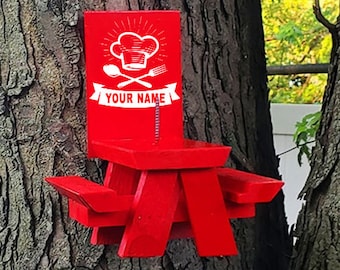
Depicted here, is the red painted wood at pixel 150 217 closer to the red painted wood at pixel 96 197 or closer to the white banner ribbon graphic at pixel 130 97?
the red painted wood at pixel 96 197

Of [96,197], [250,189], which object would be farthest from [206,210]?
[96,197]

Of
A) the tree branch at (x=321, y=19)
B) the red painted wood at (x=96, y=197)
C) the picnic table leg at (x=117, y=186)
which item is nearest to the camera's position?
the red painted wood at (x=96, y=197)

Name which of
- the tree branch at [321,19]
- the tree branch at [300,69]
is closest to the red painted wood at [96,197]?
the tree branch at [321,19]

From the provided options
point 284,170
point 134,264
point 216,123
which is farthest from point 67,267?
point 284,170

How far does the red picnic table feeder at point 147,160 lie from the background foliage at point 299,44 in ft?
12.7

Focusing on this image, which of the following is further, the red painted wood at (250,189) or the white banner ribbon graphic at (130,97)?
the white banner ribbon graphic at (130,97)

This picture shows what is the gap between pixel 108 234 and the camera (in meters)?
1.00

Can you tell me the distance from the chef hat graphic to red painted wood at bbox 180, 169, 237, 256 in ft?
0.73

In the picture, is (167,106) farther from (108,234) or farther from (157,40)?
(108,234)

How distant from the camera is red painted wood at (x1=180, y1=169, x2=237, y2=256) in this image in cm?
95

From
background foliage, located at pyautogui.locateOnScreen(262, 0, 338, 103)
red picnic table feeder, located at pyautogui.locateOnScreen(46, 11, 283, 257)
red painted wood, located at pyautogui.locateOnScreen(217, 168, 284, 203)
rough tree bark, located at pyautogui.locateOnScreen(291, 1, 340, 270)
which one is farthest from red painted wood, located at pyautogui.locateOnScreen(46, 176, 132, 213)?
background foliage, located at pyautogui.locateOnScreen(262, 0, 338, 103)

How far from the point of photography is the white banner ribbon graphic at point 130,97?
1.08 metres

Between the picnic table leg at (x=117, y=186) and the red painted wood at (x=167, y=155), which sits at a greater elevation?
the red painted wood at (x=167, y=155)

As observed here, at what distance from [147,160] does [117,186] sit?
125 mm
